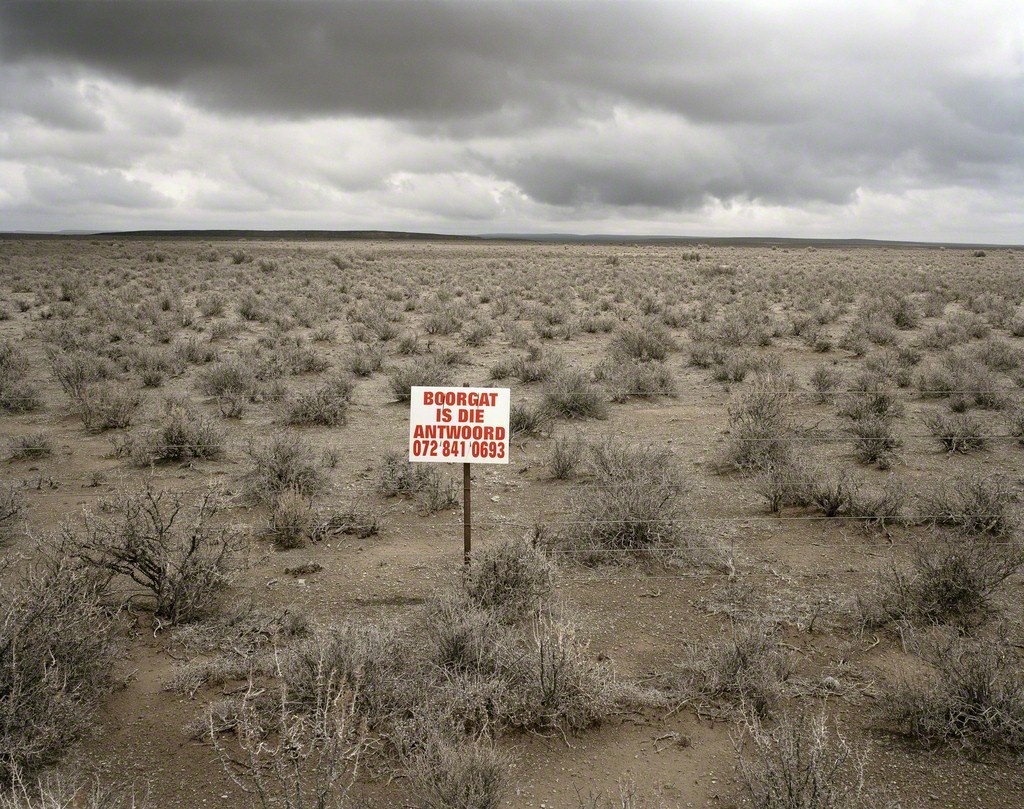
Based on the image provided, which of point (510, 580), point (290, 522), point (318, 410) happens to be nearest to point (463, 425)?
point (510, 580)

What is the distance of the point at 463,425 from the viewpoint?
6.27m

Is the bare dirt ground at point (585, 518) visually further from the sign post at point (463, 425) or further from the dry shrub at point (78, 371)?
the sign post at point (463, 425)

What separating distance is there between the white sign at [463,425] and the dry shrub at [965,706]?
11.1 feet

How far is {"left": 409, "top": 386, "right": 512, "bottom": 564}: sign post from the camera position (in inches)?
245

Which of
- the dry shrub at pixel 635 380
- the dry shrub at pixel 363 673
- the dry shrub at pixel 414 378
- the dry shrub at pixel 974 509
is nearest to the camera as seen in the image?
the dry shrub at pixel 363 673

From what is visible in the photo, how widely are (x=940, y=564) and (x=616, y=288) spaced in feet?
88.9

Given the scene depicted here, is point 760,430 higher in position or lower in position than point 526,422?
higher

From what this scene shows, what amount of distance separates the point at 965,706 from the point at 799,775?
165 centimetres

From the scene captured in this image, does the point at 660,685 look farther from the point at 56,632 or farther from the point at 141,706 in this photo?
the point at 56,632

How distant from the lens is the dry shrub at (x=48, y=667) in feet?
13.4

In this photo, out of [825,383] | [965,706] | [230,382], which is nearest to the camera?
[965,706]

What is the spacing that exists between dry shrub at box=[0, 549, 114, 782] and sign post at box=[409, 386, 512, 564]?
2686 mm

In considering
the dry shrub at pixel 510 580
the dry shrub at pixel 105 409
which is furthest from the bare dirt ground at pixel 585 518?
the dry shrub at pixel 510 580

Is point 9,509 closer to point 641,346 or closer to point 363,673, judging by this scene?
point 363,673
